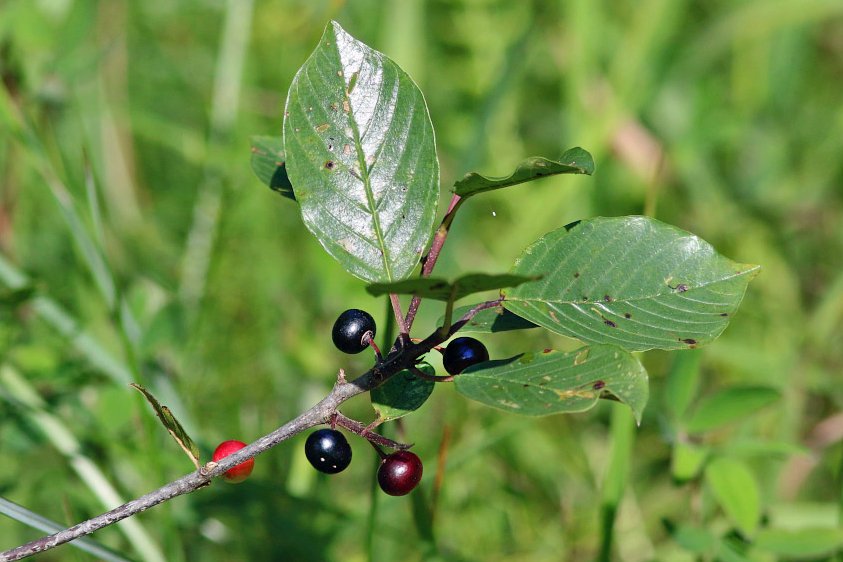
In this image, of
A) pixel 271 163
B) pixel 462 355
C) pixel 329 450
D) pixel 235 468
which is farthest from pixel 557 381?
pixel 271 163

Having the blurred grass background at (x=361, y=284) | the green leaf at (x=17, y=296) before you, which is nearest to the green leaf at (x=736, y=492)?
the blurred grass background at (x=361, y=284)

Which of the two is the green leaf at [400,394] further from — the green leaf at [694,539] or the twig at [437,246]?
the green leaf at [694,539]

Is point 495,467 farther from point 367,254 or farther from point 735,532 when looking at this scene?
point 367,254

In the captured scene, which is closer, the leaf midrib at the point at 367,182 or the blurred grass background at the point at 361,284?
the leaf midrib at the point at 367,182

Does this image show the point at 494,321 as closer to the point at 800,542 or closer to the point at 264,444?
the point at 264,444

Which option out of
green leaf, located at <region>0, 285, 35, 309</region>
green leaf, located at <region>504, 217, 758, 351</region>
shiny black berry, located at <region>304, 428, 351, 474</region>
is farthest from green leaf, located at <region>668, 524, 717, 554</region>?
green leaf, located at <region>0, 285, 35, 309</region>

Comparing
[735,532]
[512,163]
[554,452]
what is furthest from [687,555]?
[512,163]
